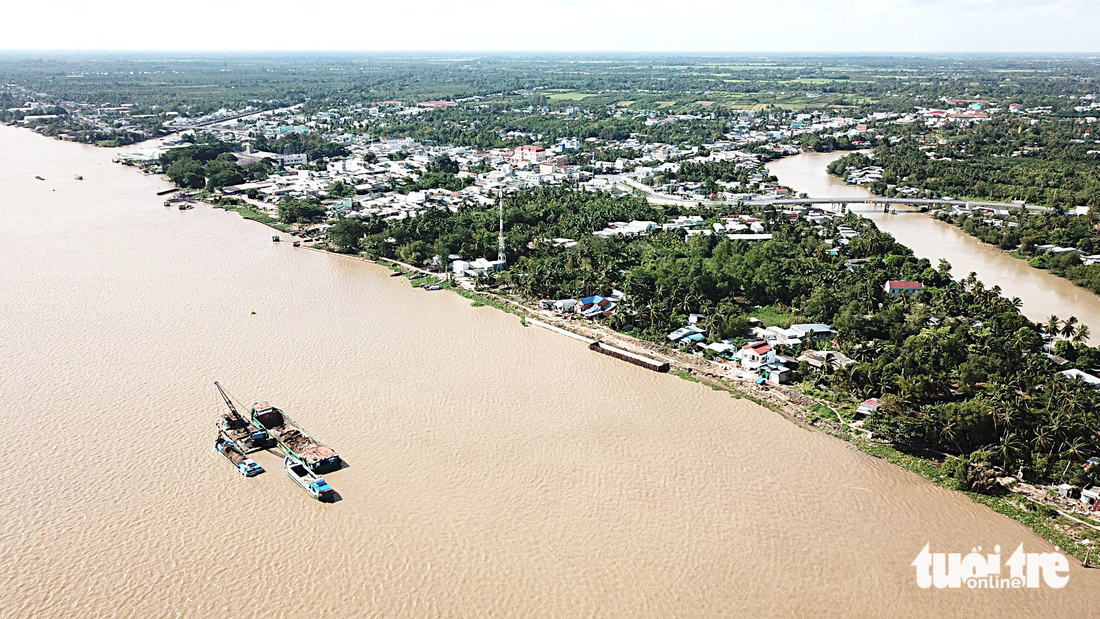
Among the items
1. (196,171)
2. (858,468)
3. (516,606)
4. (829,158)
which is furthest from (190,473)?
(829,158)

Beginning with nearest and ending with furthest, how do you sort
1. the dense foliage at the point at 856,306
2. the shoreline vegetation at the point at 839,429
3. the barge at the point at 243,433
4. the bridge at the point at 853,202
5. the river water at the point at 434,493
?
the river water at the point at 434,493 < the shoreline vegetation at the point at 839,429 < the dense foliage at the point at 856,306 < the barge at the point at 243,433 < the bridge at the point at 853,202

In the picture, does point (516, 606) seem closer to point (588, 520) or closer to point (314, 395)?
point (588, 520)

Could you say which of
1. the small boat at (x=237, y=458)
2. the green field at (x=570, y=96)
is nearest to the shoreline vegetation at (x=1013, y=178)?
the small boat at (x=237, y=458)

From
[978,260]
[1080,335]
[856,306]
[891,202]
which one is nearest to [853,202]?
[891,202]

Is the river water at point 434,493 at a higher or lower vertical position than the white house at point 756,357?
lower

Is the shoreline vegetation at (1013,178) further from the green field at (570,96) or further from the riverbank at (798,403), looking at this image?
the green field at (570,96)

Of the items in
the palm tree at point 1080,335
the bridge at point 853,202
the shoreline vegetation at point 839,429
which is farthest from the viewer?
the bridge at point 853,202

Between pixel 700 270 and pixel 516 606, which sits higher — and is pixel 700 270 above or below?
above
